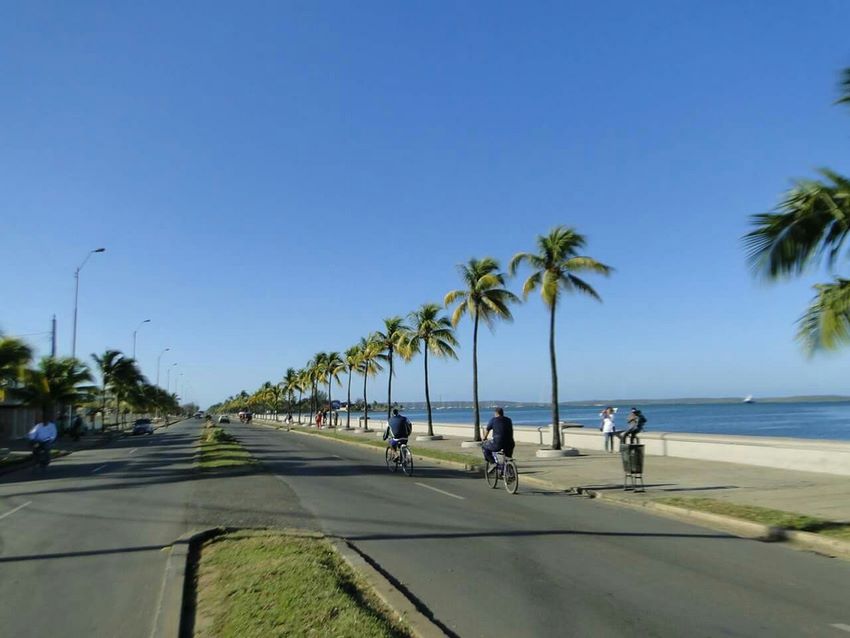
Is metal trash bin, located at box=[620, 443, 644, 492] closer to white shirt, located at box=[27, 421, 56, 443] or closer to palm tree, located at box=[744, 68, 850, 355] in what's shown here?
palm tree, located at box=[744, 68, 850, 355]

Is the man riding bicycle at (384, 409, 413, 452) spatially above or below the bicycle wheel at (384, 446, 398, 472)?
above

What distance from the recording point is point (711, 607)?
6652mm

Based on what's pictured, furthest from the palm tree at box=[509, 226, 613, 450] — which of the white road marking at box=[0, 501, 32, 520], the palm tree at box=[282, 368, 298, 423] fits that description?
Answer: the palm tree at box=[282, 368, 298, 423]

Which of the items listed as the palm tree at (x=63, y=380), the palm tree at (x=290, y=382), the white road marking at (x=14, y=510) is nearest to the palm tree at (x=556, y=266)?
the white road marking at (x=14, y=510)

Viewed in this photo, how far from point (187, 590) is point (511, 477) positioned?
1001cm

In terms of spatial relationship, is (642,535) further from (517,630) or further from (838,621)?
(517,630)

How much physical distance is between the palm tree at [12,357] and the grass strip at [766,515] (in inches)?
904

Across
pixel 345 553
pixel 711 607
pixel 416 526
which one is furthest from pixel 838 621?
pixel 416 526

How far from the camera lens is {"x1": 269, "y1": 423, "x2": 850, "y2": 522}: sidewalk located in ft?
42.5

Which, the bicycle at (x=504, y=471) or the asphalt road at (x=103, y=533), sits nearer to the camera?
the asphalt road at (x=103, y=533)

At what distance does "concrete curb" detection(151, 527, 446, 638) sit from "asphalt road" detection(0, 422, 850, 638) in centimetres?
22

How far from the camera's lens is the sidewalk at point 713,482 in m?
12.9

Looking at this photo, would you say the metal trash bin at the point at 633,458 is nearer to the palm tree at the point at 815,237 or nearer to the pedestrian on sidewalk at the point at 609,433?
the palm tree at the point at 815,237

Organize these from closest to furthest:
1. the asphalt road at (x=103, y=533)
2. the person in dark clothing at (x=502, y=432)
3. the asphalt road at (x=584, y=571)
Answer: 1. the asphalt road at (x=584, y=571)
2. the asphalt road at (x=103, y=533)
3. the person in dark clothing at (x=502, y=432)
